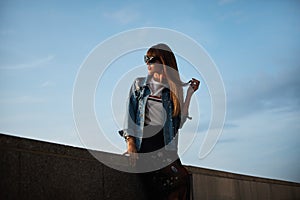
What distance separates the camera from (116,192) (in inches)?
123

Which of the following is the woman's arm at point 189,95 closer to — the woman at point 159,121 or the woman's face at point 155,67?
the woman at point 159,121

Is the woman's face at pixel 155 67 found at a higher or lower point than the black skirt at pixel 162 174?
higher

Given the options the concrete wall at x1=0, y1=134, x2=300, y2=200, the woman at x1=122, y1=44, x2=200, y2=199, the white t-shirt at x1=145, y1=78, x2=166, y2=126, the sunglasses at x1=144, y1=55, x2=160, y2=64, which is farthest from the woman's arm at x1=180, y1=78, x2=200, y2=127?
the concrete wall at x1=0, y1=134, x2=300, y2=200

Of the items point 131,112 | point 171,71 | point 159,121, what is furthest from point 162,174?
point 171,71

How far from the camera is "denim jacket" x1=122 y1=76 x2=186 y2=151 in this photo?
10.1ft

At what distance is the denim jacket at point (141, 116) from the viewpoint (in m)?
3.09

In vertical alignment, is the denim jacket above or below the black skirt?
above

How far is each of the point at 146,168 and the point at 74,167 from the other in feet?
1.60

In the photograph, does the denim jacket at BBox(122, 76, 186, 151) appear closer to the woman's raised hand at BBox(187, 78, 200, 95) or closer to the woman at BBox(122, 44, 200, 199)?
the woman at BBox(122, 44, 200, 199)

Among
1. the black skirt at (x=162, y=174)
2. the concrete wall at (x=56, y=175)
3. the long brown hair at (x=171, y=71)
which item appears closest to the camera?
the concrete wall at (x=56, y=175)

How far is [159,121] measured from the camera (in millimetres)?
3143

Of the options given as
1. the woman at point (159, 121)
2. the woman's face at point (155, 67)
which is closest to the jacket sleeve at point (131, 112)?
the woman at point (159, 121)

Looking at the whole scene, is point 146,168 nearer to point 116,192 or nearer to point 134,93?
point 116,192

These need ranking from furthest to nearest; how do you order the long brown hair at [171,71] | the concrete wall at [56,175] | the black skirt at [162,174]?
the long brown hair at [171,71], the black skirt at [162,174], the concrete wall at [56,175]
